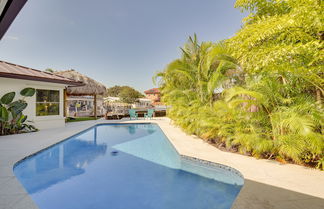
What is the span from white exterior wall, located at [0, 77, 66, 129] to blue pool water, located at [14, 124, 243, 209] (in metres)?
4.74

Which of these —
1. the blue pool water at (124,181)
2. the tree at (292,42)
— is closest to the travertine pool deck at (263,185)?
the blue pool water at (124,181)

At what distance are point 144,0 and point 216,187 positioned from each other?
1430 cm

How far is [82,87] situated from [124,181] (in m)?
12.6

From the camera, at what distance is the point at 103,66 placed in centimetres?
2139

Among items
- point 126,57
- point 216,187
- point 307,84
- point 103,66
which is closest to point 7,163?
point 216,187

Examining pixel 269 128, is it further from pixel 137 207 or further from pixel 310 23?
pixel 137 207

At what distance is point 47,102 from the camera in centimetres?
953

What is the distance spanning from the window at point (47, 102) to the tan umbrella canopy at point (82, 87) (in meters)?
3.75

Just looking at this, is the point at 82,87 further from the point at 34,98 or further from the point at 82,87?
the point at 34,98

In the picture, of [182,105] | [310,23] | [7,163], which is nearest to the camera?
[310,23]

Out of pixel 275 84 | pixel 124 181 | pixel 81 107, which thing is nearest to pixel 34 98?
pixel 124 181

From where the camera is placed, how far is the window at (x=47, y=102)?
912 centimetres

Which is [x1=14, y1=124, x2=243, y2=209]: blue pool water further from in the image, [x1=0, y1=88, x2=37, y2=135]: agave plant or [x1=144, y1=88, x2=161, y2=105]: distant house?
[x1=144, y1=88, x2=161, y2=105]: distant house

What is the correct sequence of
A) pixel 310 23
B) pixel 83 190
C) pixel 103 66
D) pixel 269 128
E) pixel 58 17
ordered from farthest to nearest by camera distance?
pixel 103 66, pixel 58 17, pixel 269 128, pixel 83 190, pixel 310 23
